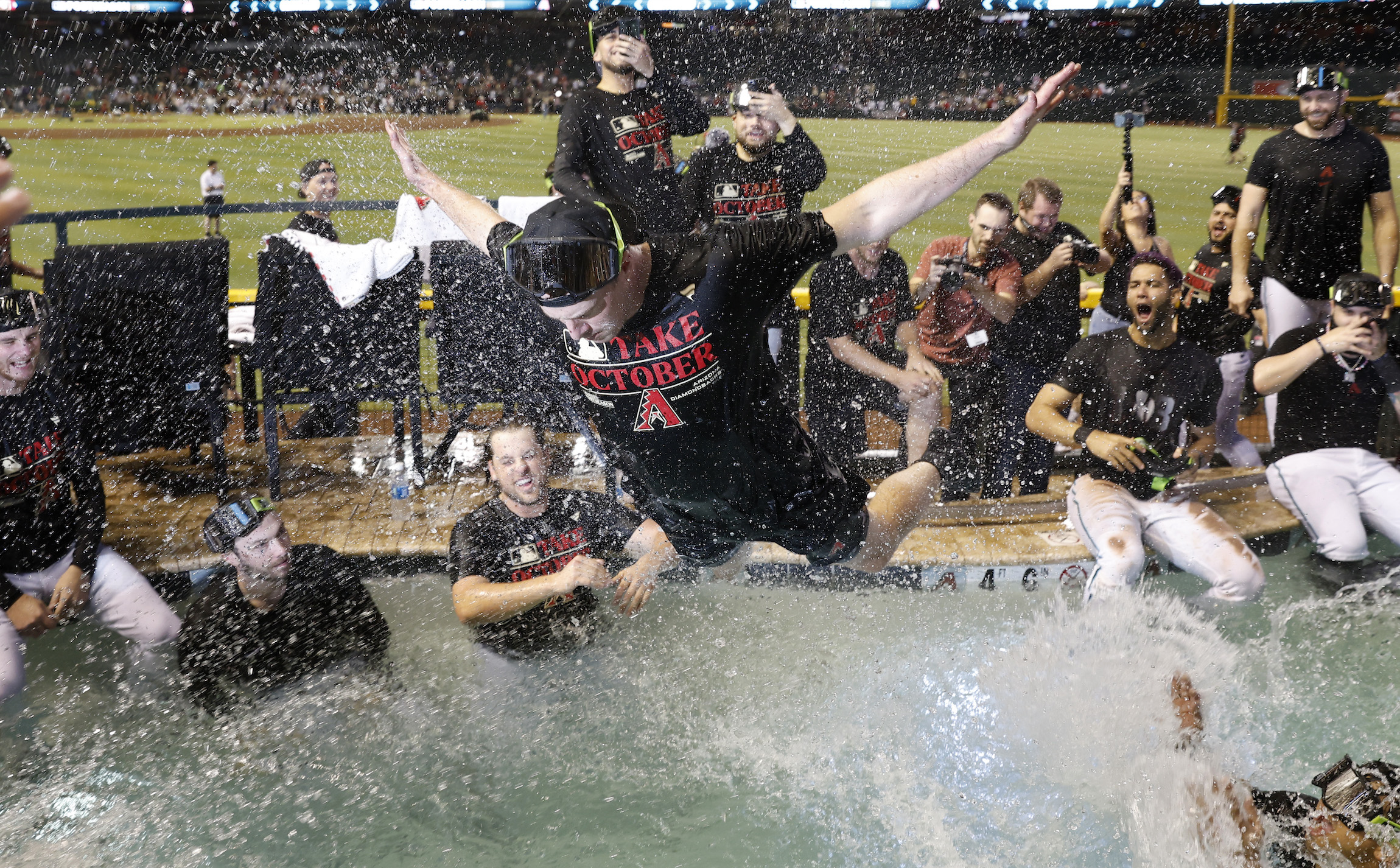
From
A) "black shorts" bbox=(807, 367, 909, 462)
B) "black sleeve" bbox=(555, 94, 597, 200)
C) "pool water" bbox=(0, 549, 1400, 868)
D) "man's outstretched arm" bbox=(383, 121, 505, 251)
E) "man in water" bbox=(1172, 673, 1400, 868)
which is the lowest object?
"pool water" bbox=(0, 549, 1400, 868)

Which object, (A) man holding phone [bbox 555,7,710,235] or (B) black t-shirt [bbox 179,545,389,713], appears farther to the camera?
(A) man holding phone [bbox 555,7,710,235]

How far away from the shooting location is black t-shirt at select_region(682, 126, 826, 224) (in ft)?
17.8

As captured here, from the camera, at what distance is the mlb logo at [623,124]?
518 centimetres

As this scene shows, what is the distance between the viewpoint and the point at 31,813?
3684 mm

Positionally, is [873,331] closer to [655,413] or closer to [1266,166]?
[1266,166]

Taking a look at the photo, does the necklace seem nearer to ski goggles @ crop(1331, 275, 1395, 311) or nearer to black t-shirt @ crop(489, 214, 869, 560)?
ski goggles @ crop(1331, 275, 1395, 311)

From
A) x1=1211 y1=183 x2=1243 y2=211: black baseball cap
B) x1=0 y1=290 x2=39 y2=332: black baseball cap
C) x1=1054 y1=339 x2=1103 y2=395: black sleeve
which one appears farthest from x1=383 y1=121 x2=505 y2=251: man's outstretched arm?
x1=1211 y1=183 x2=1243 y2=211: black baseball cap

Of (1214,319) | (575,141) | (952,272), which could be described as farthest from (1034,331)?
(575,141)

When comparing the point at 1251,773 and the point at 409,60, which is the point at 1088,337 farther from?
the point at 409,60

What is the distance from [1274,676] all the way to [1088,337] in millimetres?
1710

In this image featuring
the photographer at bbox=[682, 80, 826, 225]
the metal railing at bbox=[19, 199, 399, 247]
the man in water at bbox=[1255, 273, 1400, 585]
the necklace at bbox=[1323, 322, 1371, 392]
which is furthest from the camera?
the metal railing at bbox=[19, 199, 399, 247]

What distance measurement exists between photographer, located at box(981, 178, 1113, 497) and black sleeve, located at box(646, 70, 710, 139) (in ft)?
5.76

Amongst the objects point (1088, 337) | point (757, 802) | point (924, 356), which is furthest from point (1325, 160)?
point (757, 802)

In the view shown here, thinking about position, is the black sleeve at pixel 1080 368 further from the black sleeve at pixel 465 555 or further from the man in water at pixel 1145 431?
the black sleeve at pixel 465 555
